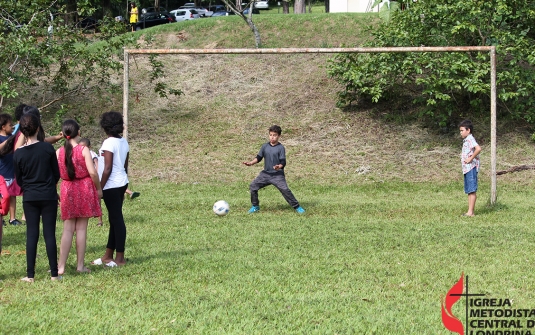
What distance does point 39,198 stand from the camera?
22.3 ft

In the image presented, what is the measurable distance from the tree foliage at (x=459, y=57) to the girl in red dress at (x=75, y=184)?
40.5ft

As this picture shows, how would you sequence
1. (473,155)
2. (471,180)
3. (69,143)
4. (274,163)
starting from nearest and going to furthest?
(69,143)
(473,155)
(471,180)
(274,163)

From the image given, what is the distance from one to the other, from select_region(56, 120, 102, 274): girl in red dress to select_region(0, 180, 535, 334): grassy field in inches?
24.6

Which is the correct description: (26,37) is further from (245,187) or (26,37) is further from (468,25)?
(468,25)

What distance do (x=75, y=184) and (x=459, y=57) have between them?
43.6 feet

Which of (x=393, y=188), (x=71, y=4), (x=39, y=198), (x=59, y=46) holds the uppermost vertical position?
(x=71, y=4)

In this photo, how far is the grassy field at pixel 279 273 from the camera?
5.75 meters

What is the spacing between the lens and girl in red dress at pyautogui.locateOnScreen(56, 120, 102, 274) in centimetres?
709

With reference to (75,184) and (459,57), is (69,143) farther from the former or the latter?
(459,57)

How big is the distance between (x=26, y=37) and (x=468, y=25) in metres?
11.8

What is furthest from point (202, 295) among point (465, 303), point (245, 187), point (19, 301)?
point (245, 187)

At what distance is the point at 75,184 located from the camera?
716cm

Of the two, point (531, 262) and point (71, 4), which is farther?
point (71, 4)

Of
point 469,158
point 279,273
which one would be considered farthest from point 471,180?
point 279,273
